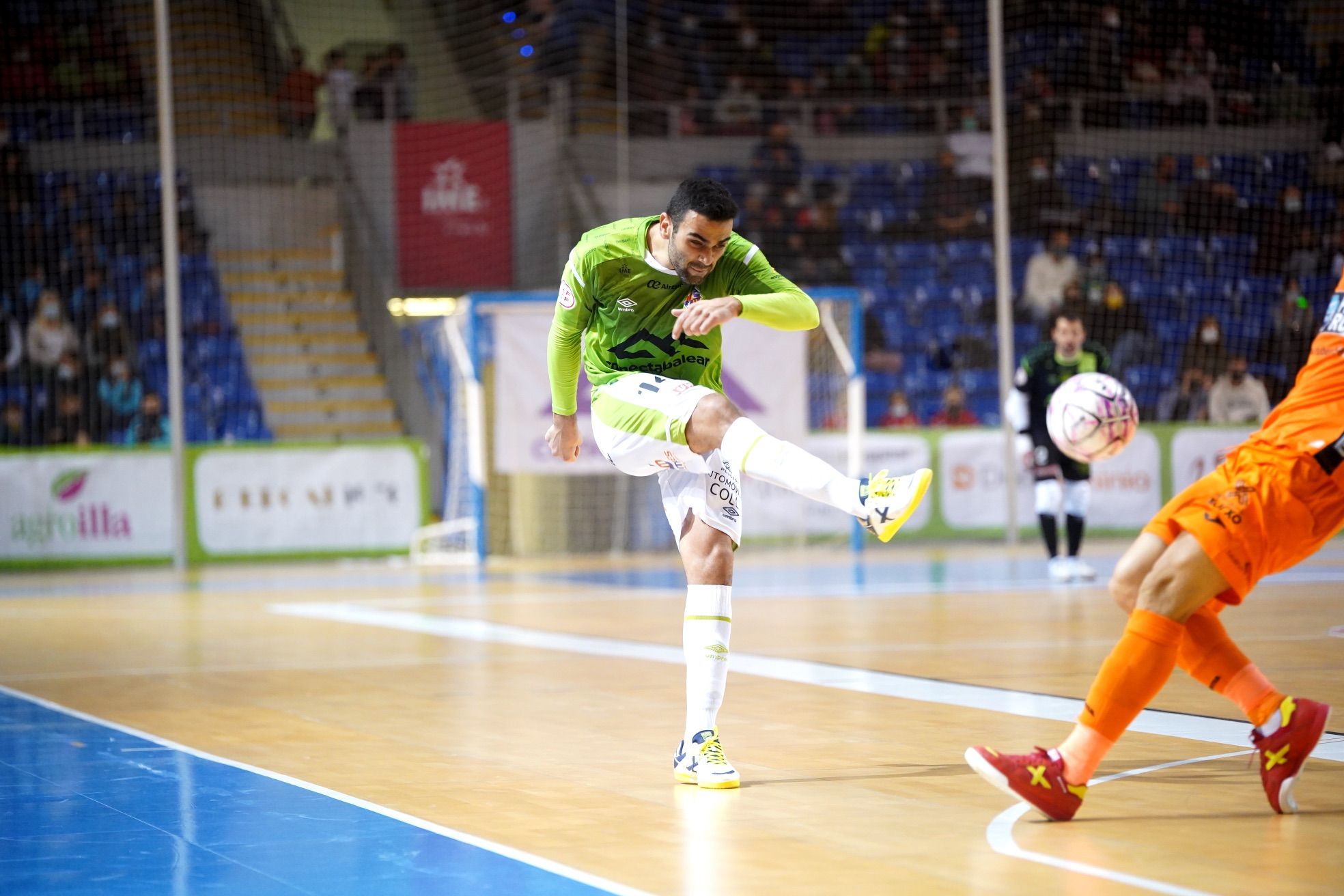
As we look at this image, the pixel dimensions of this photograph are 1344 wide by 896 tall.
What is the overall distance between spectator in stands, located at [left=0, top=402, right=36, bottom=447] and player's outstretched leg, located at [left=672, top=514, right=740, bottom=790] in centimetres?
1572

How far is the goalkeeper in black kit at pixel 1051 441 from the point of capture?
41.6 ft

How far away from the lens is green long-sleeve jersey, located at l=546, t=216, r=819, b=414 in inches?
204

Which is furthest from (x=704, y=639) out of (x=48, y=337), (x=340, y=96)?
(x=340, y=96)

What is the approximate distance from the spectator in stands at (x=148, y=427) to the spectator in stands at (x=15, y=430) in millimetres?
1176

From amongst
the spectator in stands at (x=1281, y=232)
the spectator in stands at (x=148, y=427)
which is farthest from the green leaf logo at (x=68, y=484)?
the spectator in stands at (x=1281, y=232)

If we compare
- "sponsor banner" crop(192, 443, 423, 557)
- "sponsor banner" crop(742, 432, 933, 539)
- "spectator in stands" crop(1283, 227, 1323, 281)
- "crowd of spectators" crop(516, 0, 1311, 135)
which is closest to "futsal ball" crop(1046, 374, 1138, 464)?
"sponsor banner" crop(742, 432, 933, 539)

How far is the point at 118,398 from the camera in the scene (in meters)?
20.3

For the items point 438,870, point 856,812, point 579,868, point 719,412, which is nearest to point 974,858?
point 856,812

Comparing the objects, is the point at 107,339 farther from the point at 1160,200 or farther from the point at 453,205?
the point at 1160,200

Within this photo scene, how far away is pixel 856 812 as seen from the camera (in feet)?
14.2

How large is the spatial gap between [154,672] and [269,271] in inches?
626

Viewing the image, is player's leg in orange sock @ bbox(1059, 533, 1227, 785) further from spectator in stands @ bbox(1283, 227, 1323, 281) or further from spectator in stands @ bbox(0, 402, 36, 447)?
spectator in stands @ bbox(1283, 227, 1323, 281)

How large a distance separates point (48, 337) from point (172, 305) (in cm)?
410

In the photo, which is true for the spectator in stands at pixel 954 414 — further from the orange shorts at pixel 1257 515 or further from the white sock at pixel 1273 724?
the orange shorts at pixel 1257 515
